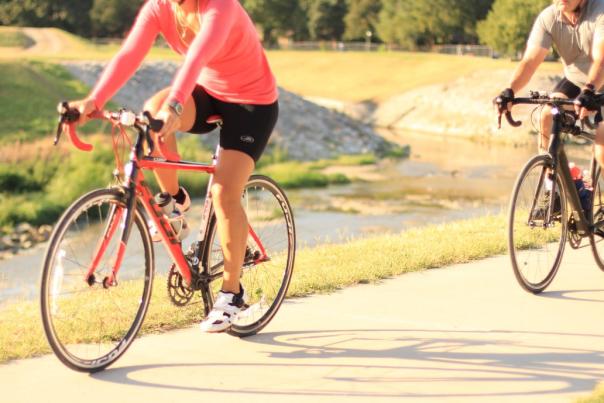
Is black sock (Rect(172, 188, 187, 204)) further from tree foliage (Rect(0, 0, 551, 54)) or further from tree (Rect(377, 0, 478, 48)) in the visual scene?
tree (Rect(377, 0, 478, 48))

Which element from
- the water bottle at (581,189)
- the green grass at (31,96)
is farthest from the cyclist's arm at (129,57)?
the green grass at (31,96)

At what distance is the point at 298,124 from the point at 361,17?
157 ft

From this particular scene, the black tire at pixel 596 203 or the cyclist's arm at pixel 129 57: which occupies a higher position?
the cyclist's arm at pixel 129 57

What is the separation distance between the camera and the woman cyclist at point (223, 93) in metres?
5.08

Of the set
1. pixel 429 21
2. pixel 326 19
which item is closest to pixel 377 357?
pixel 429 21

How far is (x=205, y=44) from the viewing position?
4.95m

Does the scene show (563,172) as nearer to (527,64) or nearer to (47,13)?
(527,64)

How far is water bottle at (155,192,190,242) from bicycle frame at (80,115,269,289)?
0.10m

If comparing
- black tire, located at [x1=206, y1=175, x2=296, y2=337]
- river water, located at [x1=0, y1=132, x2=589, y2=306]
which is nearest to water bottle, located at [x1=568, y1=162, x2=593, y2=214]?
black tire, located at [x1=206, y1=175, x2=296, y2=337]

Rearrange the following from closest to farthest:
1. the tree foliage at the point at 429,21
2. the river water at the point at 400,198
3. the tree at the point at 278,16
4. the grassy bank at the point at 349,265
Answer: the grassy bank at the point at 349,265 < the river water at the point at 400,198 < the tree foliage at the point at 429,21 < the tree at the point at 278,16

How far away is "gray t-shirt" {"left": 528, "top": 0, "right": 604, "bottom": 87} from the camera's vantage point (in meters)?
7.01

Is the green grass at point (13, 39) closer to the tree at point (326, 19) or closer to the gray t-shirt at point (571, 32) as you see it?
the tree at point (326, 19)

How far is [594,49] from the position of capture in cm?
694

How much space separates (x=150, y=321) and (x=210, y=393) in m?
1.27
